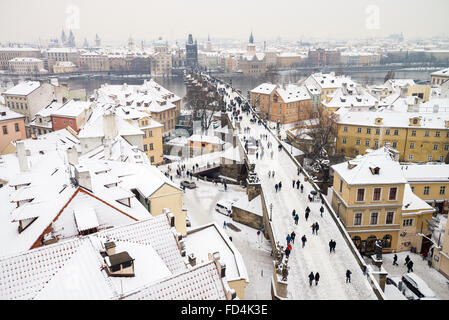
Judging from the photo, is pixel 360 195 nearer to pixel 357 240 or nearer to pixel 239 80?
pixel 357 240

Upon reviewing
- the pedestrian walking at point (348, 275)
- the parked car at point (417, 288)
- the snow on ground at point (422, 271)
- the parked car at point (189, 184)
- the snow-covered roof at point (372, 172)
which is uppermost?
the snow-covered roof at point (372, 172)

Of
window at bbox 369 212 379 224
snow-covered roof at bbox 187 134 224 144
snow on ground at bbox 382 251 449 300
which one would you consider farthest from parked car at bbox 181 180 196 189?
snow on ground at bbox 382 251 449 300

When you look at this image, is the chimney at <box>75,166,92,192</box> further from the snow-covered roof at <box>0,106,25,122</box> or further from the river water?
the river water

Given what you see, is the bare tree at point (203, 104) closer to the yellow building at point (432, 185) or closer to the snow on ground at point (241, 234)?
the snow on ground at point (241, 234)

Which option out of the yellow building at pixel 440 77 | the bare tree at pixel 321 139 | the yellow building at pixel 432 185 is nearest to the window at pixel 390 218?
the yellow building at pixel 432 185

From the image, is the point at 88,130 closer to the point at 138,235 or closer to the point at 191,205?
the point at 191,205
